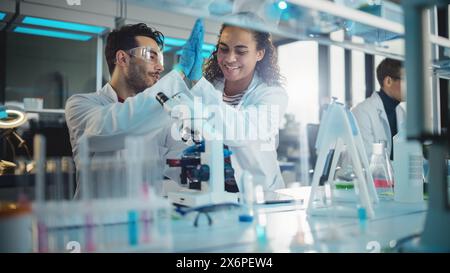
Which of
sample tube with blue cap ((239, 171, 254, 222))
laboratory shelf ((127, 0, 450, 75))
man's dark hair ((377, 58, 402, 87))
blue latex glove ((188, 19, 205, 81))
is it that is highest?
man's dark hair ((377, 58, 402, 87))

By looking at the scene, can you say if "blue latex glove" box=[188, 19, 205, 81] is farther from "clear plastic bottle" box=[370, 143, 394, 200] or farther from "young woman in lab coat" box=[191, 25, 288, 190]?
"clear plastic bottle" box=[370, 143, 394, 200]

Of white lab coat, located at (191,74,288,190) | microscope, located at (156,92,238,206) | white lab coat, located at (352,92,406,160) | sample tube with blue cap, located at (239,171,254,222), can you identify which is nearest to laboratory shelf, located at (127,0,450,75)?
microscope, located at (156,92,238,206)

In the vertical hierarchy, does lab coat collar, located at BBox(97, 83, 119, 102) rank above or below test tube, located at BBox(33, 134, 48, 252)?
above

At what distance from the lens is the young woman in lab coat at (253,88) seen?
2295 millimetres

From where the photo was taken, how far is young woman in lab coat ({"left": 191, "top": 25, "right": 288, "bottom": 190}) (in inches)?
90.4

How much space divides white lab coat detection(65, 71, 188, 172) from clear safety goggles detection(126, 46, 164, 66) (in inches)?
10.0

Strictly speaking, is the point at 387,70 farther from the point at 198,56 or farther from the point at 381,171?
the point at 381,171

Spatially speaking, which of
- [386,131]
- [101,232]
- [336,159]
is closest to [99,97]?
[336,159]

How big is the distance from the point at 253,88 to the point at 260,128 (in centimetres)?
26

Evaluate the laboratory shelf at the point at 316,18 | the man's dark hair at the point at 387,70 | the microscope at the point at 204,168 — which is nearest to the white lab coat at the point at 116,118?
the microscope at the point at 204,168

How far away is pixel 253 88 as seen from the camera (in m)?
2.44

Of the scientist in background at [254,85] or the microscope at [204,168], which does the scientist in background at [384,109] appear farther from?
the microscope at [204,168]
